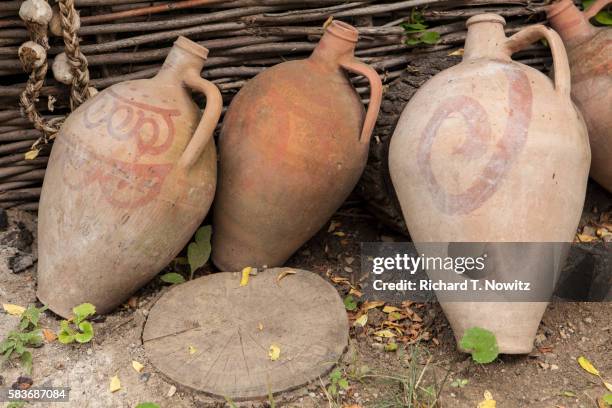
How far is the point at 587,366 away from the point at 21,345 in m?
1.49

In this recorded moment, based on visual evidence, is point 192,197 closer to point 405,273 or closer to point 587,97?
point 405,273

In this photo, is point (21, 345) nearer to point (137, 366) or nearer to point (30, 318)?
point (30, 318)

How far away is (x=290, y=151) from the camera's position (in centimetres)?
199

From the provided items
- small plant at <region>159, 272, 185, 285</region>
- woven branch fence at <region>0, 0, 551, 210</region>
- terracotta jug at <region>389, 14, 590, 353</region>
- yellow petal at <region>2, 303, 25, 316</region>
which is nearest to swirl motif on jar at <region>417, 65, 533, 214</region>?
terracotta jug at <region>389, 14, 590, 353</region>

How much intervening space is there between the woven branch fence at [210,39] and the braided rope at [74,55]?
8 cm

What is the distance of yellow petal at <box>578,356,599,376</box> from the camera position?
5.89 feet

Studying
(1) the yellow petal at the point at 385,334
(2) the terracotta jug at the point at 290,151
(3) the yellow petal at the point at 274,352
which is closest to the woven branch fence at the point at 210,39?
(2) the terracotta jug at the point at 290,151

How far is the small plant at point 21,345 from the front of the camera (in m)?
1.77

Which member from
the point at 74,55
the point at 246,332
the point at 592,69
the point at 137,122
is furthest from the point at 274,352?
the point at 592,69

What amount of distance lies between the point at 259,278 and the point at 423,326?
0.50m

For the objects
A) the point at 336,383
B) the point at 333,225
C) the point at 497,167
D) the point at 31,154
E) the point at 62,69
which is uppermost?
the point at 62,69

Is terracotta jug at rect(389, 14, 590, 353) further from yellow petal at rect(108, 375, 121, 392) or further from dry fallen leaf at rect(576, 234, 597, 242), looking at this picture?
yellow petal at rect(108, 375, 121, 392)

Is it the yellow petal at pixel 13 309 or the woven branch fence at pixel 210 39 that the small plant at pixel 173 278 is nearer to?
the yellow petal at pixel 13 309

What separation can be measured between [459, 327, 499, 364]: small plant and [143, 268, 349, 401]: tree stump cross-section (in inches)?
12.2
